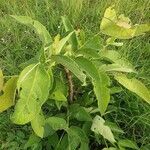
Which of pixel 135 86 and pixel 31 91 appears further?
pixel 135 86

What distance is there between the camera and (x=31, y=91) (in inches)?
67.7

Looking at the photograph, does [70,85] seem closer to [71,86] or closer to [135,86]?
[71,86]

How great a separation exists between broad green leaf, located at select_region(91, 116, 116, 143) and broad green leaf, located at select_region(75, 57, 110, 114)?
0.23 m

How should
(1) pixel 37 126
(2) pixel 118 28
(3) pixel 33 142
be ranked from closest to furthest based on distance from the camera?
(2) pixel 118 28, (1) pixel 37 126, (3) pixel 33 142

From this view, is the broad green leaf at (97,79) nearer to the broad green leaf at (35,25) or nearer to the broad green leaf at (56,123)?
the broad green leaf at (35,25)

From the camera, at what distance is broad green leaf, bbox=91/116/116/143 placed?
204 cm

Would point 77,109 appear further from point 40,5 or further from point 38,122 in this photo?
point 40,5

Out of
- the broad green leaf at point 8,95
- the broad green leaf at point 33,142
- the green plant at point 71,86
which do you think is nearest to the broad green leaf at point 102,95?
the green plant at point 71,86

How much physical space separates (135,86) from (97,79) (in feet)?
1.13

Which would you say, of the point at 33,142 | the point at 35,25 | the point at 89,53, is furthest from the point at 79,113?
the point at 35,25

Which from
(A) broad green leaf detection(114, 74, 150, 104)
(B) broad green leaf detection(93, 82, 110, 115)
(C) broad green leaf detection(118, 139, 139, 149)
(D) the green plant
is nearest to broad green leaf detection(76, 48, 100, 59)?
(D) the green plant

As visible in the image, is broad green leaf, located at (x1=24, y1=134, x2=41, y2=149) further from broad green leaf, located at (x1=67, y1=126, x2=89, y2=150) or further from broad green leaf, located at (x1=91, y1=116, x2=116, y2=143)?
broad green leaf, located at (x1=91, y1=116, x2=116, y2=143)

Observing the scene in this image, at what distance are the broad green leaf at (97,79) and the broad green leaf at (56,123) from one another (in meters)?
0.30

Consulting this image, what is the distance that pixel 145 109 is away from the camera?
2.40 m
